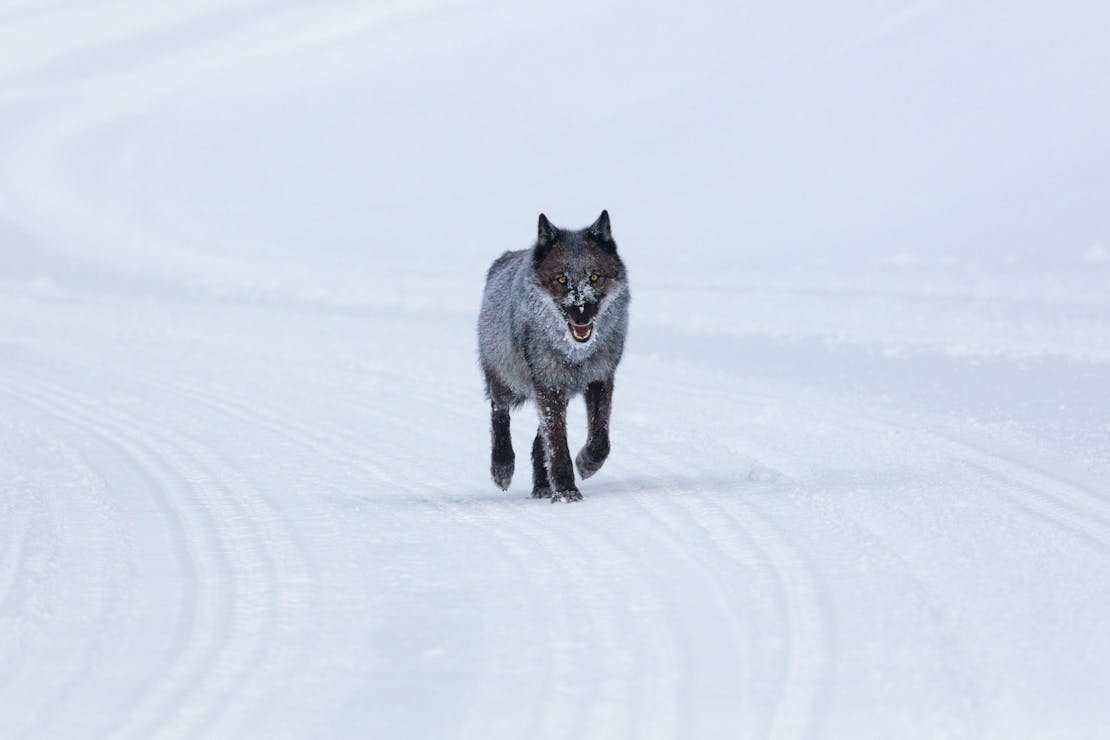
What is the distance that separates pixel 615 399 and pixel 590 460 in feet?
10.5

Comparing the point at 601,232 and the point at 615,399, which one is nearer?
the point at 601,232

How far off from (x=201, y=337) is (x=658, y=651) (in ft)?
35.5

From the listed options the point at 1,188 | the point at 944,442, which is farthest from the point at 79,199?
the point at 944,442

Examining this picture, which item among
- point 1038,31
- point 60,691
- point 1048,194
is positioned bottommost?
point 60,691

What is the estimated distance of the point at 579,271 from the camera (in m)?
8.48

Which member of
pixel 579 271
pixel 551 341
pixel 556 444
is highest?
pixel 579 271

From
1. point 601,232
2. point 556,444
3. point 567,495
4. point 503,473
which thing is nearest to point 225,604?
point 567,495

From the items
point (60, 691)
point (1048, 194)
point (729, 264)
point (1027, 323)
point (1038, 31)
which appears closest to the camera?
point (60, 691)

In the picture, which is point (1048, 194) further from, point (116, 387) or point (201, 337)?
point (116, 387)

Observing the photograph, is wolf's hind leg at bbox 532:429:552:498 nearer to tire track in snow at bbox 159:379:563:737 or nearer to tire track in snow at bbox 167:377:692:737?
tire track in snow at bbox 167:377:692:737

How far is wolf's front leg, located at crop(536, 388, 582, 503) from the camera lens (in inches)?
336

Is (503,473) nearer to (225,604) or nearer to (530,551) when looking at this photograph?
(530,551)

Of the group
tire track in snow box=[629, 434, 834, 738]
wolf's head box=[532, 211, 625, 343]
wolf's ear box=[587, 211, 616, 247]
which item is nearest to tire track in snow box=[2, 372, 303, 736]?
tire track in snow box=[629, 434, 834, 738]

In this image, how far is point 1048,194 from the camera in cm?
2245
